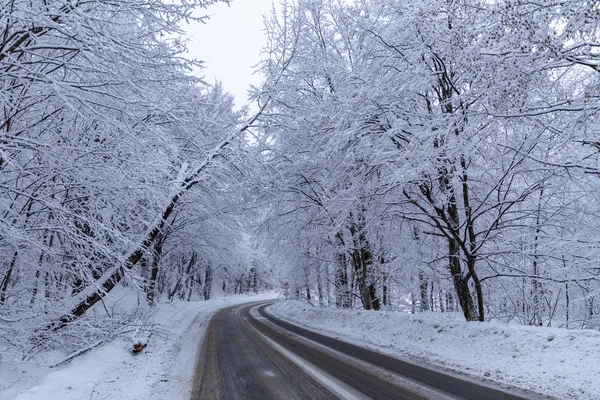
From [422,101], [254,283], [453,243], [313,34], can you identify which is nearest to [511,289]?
[453,243]

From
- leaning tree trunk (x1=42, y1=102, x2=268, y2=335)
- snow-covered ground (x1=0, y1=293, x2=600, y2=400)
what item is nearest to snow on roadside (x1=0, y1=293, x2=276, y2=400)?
snow-covered ground (x1=0, y1=293, x2=600, y2=400)

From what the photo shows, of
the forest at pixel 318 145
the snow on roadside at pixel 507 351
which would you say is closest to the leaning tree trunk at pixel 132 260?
the forest at pixel 318 145

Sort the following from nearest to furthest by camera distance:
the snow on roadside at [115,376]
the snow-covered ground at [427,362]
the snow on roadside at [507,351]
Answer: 1. the snow on roadside at [507,351]
2. the snow-covered ground at [427,362]
3. the snow on roadside at [115,376]

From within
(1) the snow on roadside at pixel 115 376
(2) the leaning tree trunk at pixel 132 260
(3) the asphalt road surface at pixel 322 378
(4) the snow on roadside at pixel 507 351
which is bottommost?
(1) the snow on roadside at pixel 115 376

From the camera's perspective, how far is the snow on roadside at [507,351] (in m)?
5.14

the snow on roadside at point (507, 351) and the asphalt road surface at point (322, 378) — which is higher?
the snow on roadside at point (507, 351)

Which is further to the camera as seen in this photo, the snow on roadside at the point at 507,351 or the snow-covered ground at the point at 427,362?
the snow-covered ground at the point at 427,362

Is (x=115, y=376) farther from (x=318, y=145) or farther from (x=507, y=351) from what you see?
(x=318, y=145)

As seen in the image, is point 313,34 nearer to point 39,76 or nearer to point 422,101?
point 422,101

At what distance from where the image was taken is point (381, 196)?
10703 millimetres

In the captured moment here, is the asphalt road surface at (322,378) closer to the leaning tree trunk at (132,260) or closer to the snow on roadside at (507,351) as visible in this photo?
the snow on roadside at (507,351)

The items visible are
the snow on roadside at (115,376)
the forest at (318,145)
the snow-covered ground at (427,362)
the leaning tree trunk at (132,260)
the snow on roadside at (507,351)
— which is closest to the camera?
the forest at (318,145)

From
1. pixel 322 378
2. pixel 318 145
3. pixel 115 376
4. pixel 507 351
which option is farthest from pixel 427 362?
pixel 318 145

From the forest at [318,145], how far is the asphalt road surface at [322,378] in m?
2.34
